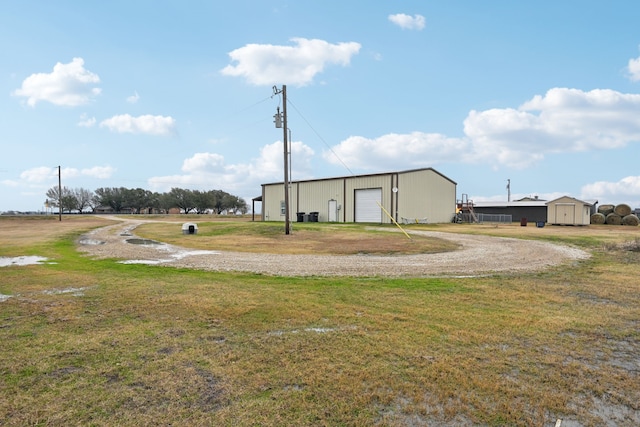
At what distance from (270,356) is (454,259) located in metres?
10.1

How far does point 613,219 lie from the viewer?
4216 cm

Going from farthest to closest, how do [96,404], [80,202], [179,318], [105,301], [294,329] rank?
[80,202] < [105,301] < [179,318] < [294,329] < [96,404]

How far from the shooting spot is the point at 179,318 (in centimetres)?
571

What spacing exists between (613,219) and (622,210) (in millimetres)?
1707

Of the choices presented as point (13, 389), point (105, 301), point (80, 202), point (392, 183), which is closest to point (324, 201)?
point (392, 183)

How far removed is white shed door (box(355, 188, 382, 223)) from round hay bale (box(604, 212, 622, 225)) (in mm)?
26366

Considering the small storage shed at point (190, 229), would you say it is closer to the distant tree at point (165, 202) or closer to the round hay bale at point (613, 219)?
the round hay bale at point (613, 219)

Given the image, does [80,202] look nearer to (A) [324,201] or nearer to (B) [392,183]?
(A) [324,201]

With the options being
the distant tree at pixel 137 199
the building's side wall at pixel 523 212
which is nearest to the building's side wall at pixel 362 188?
the building's side wall at pixel 523 212

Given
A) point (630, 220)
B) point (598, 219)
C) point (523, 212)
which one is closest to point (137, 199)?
point (523, 212)

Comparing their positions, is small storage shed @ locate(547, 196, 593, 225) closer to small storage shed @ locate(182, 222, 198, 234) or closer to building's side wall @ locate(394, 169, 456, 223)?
building's side wall @ locate(394, 169, 456, 223)

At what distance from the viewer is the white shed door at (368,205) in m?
37.0

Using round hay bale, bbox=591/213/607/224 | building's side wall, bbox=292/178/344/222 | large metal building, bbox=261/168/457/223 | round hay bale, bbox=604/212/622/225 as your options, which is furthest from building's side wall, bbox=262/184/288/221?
round hay bale, bbox=604/212/622/225

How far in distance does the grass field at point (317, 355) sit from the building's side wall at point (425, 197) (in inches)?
1124
